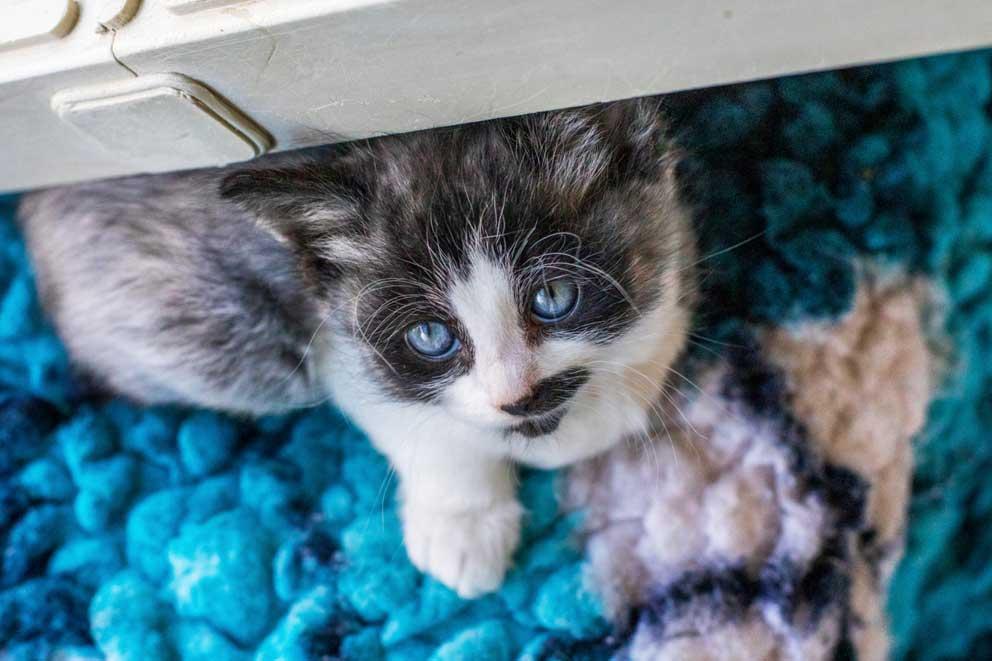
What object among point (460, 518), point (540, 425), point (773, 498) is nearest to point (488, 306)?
point (540, 425)

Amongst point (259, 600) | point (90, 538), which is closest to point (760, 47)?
point (259, 600)

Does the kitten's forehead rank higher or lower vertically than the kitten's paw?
higher

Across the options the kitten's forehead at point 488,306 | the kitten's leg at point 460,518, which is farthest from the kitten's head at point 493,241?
the kitten's leg at point 460,518

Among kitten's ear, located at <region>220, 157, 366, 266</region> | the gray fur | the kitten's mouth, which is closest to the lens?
kitten's ear, located at <region>220, 157, 366, 266</region>

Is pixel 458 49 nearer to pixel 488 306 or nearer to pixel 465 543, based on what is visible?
pixel 488 306

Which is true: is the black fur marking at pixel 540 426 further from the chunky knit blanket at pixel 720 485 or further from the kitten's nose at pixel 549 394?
the chunky knit blanket at pixel 720 485

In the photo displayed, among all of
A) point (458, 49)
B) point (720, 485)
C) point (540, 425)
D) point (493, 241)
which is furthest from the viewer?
point (720, 485)

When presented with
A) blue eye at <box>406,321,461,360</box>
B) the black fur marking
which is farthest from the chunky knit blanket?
blue eye at <box>406,321,461,360</box>

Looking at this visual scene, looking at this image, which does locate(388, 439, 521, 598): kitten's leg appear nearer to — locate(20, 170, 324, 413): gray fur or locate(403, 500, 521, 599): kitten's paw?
locate(403, 500, 521, 599): kitten's paw
